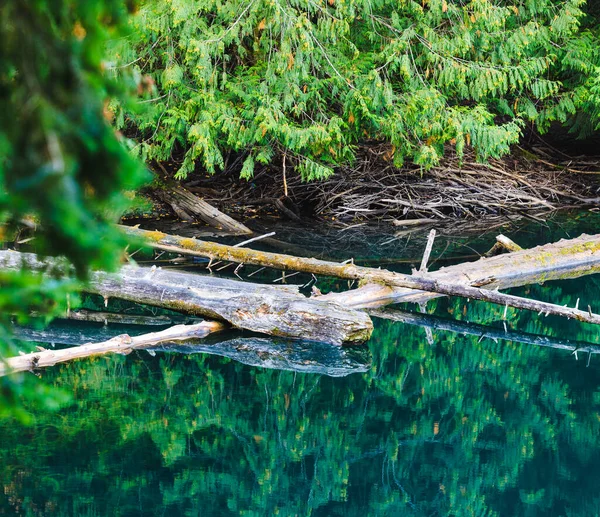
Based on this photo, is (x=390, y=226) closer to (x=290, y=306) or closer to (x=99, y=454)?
(x=290, y=306)

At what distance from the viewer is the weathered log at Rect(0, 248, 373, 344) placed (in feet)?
23.8

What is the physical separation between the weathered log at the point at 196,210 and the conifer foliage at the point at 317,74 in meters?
0.88

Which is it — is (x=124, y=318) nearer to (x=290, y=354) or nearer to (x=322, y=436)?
(x=290, y=354)

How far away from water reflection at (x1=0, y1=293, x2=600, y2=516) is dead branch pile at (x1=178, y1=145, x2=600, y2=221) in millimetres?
7627

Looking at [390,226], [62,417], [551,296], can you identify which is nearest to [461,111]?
[390,226]

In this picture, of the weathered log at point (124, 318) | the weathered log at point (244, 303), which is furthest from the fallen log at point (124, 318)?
the weathered log at point (244, 303)

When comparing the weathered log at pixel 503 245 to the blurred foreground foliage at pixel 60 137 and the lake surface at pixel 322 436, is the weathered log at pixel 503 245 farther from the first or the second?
the blurred foreground foliage at pixel 60 137

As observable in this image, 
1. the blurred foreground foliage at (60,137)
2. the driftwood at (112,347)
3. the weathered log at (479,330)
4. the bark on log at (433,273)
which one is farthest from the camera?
the bark on log at (433,273)

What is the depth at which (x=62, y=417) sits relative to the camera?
5762 millimetres

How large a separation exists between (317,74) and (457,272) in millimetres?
5160

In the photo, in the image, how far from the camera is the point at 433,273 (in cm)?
899

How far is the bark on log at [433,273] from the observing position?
332 inches

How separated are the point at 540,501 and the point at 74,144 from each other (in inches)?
160

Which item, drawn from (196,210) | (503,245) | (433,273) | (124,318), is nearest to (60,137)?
(124,318)
